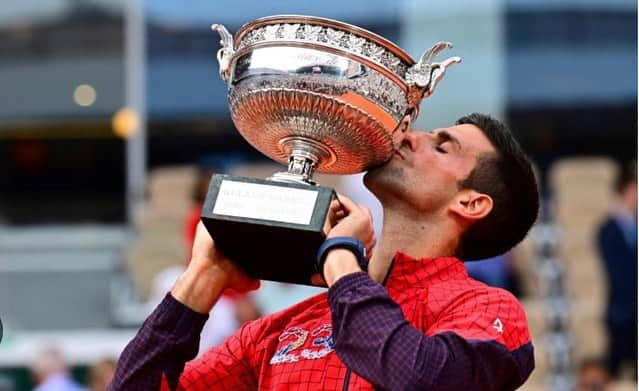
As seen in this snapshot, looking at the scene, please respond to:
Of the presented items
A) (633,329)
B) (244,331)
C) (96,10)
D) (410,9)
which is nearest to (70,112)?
(96,10)

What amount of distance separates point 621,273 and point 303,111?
16.1 feet

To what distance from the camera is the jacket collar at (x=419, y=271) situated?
7.89 feet

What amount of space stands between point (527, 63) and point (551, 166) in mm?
632

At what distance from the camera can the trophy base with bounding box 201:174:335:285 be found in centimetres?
220

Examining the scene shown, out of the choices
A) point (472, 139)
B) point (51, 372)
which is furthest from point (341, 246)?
point (51, 372)

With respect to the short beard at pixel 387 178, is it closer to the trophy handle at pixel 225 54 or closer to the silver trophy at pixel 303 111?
the silver trophy at pixel 303 111

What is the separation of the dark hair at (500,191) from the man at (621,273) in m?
4.40

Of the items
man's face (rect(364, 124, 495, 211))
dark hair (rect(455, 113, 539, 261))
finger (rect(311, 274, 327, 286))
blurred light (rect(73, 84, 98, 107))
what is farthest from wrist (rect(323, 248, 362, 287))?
blurred light (rect(73, 84, 98, 107))

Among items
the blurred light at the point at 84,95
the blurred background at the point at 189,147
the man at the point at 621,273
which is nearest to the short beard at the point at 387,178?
the blurred background at the point at 189,147

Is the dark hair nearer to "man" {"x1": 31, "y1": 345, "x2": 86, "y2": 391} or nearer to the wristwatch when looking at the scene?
the wristwatch

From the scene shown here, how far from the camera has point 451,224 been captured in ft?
8.15

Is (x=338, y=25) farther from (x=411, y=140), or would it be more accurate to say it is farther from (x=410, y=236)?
(x=410, y=236)

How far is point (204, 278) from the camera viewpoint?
239cm

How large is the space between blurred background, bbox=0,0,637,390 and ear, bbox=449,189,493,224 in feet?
14.2
